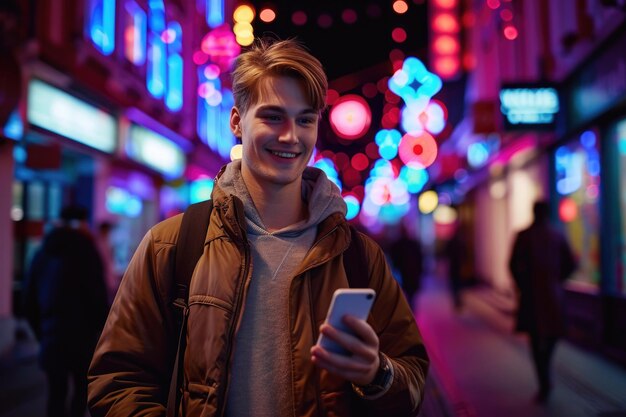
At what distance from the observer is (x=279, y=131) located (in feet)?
6.38

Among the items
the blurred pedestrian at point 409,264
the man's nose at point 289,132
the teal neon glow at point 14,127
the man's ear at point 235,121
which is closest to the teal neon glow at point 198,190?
the blurred pedestrian at point 409,264

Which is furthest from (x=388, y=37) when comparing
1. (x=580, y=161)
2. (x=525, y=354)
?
(x=525, y=354)

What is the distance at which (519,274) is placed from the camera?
6508mm

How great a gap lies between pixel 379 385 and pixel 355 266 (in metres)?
0.43

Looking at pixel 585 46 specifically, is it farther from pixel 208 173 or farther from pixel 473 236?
pixel 208 173

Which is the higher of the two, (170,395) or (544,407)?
(170,395)

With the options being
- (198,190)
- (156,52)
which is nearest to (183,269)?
(156,52)

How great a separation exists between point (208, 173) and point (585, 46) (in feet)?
50.9

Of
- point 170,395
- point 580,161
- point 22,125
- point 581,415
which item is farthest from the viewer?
point 580,161

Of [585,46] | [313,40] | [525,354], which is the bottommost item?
[525,354]

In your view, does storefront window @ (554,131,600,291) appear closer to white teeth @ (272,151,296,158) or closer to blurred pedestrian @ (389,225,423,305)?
blurred pedestrian @ (389,225,423,305)

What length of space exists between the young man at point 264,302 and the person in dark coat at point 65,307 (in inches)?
124

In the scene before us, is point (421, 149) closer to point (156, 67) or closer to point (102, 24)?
point (156, 67)

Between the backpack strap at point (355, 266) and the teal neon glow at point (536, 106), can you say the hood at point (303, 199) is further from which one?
the teal neon glow at point (536, 106)
